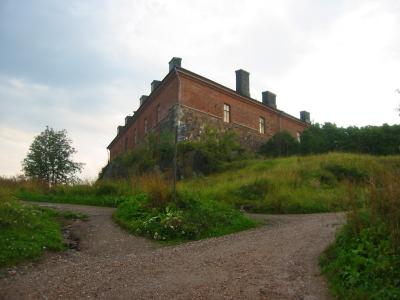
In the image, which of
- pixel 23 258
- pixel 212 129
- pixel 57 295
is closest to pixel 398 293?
pixel 57 295

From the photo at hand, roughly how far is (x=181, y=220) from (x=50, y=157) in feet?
90.1

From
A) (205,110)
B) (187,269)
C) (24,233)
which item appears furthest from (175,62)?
(187,269)

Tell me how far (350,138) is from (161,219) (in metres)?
20.5

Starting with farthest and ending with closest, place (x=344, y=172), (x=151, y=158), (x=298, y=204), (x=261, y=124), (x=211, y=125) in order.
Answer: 1. (x=261, y=124)
2. (x=211, y=125)
3. (x=151, y=158)
4. (x=344, y=172)
5. (x=298, y=204)

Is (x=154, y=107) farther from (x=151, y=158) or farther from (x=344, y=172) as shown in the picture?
(x=344, y=172)

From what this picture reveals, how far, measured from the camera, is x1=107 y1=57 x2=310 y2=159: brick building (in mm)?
29047

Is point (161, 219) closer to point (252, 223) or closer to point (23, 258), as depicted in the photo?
point (252, 223)

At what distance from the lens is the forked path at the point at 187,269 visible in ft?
20.6

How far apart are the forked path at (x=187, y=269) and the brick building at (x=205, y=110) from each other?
19.3 m

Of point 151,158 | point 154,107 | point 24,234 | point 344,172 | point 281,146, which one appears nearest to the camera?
point 24,234

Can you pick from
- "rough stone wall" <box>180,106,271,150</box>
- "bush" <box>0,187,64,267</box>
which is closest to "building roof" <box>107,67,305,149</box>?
"rough stone wall" <box>180,106,271,150</box>

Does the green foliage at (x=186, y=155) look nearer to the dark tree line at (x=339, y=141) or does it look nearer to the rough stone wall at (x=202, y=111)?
the rough stone wall at (x=202, y=111)

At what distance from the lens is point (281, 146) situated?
3222 centimetres

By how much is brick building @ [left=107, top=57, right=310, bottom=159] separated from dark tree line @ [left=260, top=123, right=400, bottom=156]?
92.4 inches
